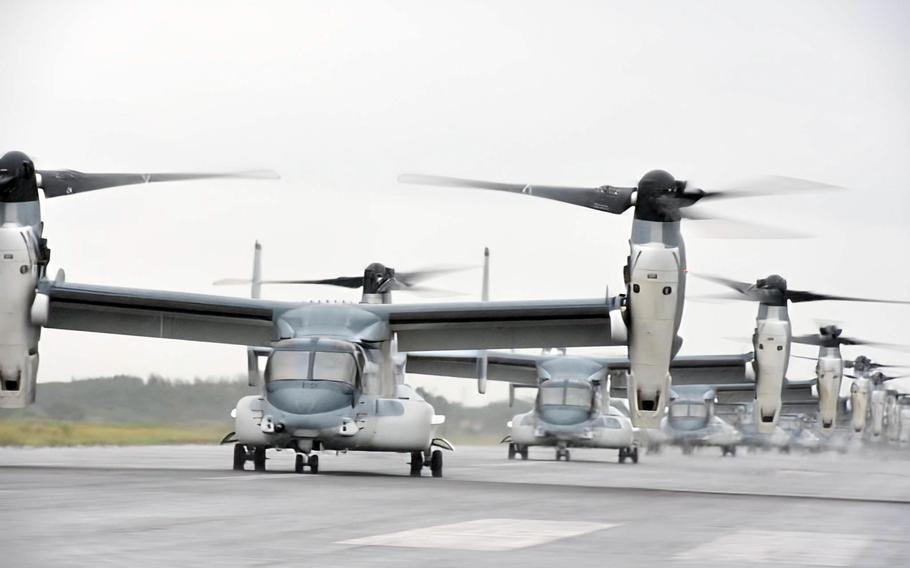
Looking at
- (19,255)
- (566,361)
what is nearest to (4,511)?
(19,255)

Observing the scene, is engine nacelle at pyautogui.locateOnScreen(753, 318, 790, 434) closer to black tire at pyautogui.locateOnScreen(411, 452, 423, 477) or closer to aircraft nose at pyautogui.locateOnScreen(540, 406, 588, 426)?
black tire at pyautogui.locateOnScreen(411, 452, 423, 477)

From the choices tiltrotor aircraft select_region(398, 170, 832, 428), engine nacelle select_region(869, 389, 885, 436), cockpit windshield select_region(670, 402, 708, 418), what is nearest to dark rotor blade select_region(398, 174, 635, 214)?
tiltrotor aircraft select_region(398, 170, 832, 428)

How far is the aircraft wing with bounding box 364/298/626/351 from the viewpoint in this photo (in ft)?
86.6

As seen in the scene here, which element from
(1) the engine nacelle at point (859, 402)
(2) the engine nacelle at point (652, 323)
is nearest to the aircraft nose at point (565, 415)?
(2) the engine nacelle at point (652, 323)

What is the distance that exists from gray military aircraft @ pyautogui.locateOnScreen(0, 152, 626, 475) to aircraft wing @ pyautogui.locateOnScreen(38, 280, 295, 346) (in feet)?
0.10

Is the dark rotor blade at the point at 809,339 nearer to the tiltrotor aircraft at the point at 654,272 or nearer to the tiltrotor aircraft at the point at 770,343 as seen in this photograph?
the tiltrotor aircraft at the point at 770,343

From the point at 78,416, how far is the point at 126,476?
11.9m

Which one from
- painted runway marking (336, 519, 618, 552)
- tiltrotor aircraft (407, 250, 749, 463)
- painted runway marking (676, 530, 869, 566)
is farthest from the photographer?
tiltrotor aircraft (407, 250, 749, 463)

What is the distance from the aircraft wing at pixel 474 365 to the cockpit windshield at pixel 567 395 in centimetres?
241

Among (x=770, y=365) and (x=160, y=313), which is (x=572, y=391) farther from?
(x=160, y=313)

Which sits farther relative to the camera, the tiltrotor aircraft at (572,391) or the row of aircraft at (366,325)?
the tiltrotor aircraft at (572,391)

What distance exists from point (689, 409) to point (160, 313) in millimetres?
32949

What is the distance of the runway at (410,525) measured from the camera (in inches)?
376

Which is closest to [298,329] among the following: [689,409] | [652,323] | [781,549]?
[652,323]
